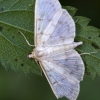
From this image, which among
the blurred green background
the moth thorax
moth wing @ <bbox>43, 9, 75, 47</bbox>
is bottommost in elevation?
the blurred green background

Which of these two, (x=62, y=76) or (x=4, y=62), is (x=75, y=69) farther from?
(x=4, y=62)

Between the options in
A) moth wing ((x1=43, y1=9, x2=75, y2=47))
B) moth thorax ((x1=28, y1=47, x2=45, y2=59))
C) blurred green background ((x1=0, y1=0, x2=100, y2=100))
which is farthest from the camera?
blurred green background ((x1=0, y1=0, x2=100, y2=100))

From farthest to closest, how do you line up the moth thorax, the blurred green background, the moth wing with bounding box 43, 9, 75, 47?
the blurred green background, the moth thorax, the moth wing with bounding box 43, 9, 75, 47

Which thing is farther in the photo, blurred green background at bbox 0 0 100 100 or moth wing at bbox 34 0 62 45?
blurred green background at bbox 0 0 100 100

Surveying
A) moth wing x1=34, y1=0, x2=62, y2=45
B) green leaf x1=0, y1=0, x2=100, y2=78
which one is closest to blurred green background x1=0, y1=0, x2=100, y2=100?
green leaf x1=0, y1=0, x2=100, y2=78

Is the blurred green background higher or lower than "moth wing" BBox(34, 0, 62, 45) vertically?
lower

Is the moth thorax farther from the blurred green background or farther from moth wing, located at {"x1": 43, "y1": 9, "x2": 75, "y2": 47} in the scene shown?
the blurred green background

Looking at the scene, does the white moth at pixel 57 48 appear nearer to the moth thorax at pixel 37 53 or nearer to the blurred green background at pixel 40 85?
the moth thorax at pixel 37 53

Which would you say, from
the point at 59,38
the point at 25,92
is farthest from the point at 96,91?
the point at 59,38
